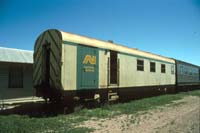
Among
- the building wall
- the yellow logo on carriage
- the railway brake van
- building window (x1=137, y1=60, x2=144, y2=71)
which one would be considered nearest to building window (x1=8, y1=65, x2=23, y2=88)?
the building wall

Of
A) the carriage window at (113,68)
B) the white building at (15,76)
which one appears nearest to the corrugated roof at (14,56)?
the white building at (15,76)

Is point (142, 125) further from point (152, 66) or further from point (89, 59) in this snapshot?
point (152, 66)

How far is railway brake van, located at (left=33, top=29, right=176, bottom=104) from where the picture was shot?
34.3 ft

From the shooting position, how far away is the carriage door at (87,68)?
11.2 meters

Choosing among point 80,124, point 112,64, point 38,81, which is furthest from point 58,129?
point 112,64

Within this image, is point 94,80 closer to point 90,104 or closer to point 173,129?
point 90,104

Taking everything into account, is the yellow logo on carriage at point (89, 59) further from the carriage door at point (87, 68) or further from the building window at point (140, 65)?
the building window at point (140, 65)

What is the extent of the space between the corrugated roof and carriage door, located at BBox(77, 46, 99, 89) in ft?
14.4

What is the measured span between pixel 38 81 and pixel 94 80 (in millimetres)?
2700

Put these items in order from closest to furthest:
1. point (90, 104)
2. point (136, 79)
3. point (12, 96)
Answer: point (90, 104), point (12, 96), point (136, 79)

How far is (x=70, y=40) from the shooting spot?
10.8 metres

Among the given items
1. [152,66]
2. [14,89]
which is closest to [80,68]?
[14,89]

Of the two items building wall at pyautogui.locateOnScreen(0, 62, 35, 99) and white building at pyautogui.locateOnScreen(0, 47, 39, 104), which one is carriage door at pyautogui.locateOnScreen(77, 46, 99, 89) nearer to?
white building at pyautogui.locateOnScreen(0, 47, 39, 104)

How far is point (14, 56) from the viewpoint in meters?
A: 14.5
